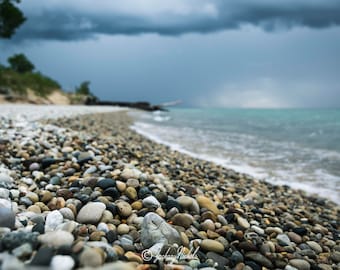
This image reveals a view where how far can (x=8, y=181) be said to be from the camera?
2738 millimetres

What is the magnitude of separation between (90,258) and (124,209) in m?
1.05

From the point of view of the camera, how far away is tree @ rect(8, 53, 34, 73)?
44.8 metres

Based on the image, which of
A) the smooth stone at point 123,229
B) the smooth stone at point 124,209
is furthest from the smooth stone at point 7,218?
the smooth stone at point 124,209

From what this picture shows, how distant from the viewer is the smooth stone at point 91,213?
210 centimetres

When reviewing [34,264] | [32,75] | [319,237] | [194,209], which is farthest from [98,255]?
[32,75]

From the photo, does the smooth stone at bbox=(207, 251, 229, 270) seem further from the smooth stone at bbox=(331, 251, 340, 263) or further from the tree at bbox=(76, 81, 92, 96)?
the tree at bbox=(76, 81, 92, 96)

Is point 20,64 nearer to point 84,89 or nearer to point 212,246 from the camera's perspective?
point 84,89

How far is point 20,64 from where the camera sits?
44812mm

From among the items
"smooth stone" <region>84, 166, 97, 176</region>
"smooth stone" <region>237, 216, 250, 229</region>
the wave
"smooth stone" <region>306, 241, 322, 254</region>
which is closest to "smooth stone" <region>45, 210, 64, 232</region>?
"smooth stone" <region>84, 166, 97, 176</region>

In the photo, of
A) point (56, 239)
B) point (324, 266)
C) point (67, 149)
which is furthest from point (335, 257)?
point (67, 149)

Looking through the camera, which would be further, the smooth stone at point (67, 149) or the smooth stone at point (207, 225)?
the smooth stone at point (67, 149)

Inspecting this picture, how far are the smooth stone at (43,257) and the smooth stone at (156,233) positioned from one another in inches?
30.6

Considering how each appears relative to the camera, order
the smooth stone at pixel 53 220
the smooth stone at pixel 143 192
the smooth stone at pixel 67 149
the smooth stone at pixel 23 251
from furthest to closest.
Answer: the smooth stone at pixel 67 149
the smooth stone at pixel 143 192
the smooth stone at pixel 53 220
the smooth stone at pixel 23 251

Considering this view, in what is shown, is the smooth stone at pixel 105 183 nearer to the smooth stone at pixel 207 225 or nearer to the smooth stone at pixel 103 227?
the smooth stone at pixel 103 227
